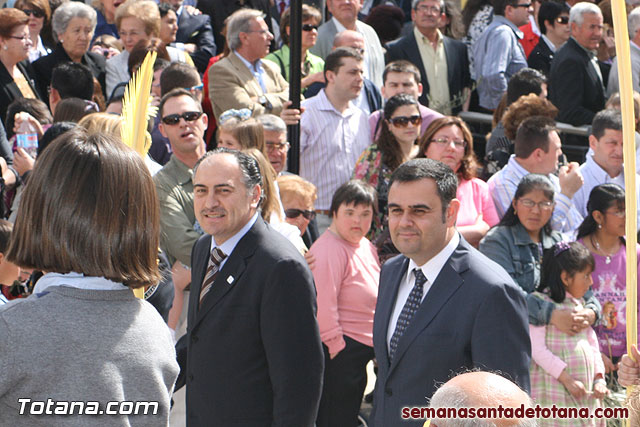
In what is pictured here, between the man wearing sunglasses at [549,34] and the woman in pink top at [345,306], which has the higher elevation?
the man wearing sunglasses at [549,34]

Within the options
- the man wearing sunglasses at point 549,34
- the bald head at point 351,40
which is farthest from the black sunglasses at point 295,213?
the man wearing sunglasses at point 549,34

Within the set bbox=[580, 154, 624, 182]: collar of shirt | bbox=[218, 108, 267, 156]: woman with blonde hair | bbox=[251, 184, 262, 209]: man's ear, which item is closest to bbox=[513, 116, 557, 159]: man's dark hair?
bbox=[580, 154, 624, 182]: collar of shirt

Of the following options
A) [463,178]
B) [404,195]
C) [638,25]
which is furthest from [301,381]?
[638,25]

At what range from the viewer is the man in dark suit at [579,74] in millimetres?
9211

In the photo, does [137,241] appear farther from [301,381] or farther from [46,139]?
[46,139]

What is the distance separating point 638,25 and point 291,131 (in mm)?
5340

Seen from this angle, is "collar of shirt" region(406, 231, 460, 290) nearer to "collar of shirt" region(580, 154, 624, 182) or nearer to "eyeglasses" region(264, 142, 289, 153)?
"eyeglasses" region(264, 142, 289, 153)

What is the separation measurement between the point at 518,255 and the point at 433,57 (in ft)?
13.3

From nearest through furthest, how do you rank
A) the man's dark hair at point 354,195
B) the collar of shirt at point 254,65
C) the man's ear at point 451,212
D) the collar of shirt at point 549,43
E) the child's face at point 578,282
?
the man's ear at point 451,212, the child's face at point 578,282, the man's dark hair at point 354,195, the collar of shirt at point 254,65, the collar of shirt at point 549,43

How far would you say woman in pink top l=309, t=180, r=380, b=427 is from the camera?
6270 mm

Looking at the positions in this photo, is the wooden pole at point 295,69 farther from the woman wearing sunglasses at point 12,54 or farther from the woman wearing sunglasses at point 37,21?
the woman wearing sunglasses at point 37,21

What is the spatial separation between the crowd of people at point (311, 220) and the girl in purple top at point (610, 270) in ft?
0.05

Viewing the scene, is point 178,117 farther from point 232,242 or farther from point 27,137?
point 232,242

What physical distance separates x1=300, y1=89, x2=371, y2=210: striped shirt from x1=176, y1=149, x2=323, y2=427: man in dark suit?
11.8ft
